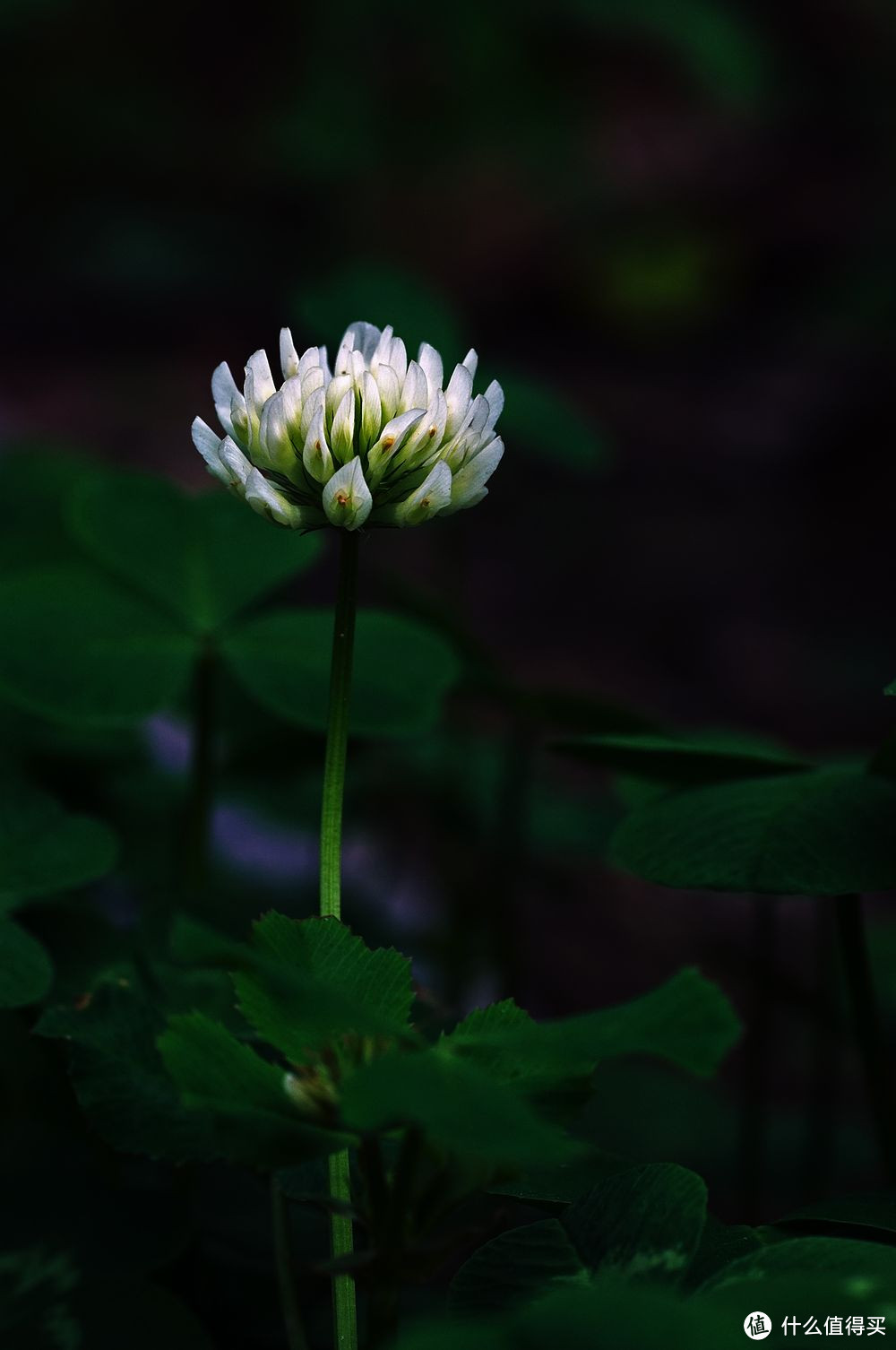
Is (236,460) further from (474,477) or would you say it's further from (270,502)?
(474,477)

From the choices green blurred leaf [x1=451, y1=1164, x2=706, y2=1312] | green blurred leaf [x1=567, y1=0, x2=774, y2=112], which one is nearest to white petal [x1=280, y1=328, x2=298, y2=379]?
green blurred leaf [x1=451, y1=1164, x2=706, y2=1312]

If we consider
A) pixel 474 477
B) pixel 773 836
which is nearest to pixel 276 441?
pixel 474 477

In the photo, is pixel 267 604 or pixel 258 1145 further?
pixel 267 604

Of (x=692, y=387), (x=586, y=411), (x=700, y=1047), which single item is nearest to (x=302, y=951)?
(x=700, y=1047)

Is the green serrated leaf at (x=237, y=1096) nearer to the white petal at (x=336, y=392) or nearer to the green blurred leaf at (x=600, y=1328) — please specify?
the green blurred leaf at (x=600, y=1328)

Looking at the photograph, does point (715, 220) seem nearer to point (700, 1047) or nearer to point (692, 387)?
point (692, 387)

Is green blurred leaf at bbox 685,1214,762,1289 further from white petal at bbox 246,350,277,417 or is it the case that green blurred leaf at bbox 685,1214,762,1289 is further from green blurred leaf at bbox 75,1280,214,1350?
white petal at bbox 246,350,277,417
